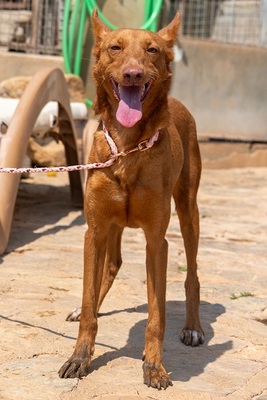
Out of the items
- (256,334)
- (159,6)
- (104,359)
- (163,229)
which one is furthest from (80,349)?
(159,6)

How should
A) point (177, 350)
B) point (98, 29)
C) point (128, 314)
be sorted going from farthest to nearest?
1. point (128, 314)
2. point (177, 350)
3. point (98, 29)

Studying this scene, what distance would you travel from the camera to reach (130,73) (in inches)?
147

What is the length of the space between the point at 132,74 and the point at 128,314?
1784 millimetres

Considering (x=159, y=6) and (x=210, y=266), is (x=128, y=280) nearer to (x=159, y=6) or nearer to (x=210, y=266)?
(x=210, y=266)

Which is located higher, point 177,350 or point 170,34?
point 170,34

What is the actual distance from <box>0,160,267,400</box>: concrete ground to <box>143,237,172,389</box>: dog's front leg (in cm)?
8

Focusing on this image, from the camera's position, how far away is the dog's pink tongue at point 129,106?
12.5 feet

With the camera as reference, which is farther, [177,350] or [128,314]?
[128,314]

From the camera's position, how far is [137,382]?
154 inches

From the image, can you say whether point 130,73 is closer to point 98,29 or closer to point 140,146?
point 140,146

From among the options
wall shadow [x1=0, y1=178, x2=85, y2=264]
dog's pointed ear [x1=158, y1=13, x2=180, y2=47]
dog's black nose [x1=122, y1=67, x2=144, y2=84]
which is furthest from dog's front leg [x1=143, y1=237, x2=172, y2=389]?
wall shadow [x1=0, y1=178, x2=85, y2=264]

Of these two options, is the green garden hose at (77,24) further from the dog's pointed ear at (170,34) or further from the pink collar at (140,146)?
the pink collar at (140,146)

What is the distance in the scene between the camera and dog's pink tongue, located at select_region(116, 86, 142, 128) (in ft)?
12.5

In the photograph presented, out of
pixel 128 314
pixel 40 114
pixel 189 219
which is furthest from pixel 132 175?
pixel 40 114
